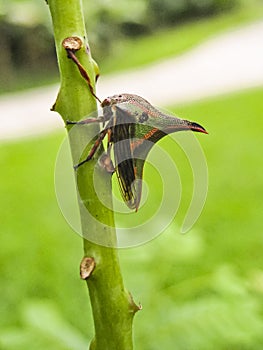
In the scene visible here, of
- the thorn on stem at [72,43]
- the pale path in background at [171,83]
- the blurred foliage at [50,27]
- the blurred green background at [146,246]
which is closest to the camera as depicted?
the thorn on stem at [72,43]

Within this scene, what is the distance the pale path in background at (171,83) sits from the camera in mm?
8032

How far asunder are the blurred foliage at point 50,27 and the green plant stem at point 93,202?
0.67 feet

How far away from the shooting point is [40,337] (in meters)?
1.33

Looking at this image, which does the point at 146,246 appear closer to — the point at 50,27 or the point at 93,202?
the point at 50,27

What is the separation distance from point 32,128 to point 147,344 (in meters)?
6.29

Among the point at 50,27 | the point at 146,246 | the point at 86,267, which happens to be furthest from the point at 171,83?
the point at 86,267

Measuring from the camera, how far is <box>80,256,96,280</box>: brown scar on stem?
2.09 feet

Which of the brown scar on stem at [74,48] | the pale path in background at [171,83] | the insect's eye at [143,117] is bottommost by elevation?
the insect's eye at [143,117]

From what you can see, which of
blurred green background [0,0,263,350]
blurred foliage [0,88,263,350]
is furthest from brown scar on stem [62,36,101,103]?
blurred foliage [0,88,263,350]

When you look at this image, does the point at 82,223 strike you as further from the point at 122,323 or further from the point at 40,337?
the point at 40,337

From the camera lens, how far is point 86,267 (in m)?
0.64

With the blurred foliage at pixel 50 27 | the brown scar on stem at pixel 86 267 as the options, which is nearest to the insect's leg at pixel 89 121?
the brown scar on stem at pixel 86 267

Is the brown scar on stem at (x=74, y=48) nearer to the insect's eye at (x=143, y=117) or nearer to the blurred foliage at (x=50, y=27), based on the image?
the insect's eye at (x=143, y=117)

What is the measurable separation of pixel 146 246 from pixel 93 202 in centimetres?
94
